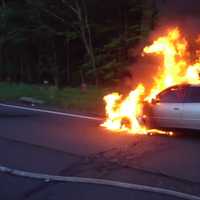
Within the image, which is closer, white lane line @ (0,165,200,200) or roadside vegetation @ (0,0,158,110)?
white lane line @ (0,165,200,200)

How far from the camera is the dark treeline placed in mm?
26242

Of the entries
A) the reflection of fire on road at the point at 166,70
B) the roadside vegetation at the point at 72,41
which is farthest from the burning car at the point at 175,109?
the roadside vegetation at the point at 72,41

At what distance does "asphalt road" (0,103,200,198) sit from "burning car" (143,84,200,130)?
1.47 ft

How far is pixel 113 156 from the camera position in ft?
33.4

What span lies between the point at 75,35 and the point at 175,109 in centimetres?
1612

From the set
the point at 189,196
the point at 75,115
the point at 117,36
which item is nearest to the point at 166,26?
the point at 75,115

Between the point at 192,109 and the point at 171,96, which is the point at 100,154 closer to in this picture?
the point at 192,109

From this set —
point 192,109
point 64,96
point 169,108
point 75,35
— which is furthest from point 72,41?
point 192,109

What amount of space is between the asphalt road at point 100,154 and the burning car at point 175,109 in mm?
447

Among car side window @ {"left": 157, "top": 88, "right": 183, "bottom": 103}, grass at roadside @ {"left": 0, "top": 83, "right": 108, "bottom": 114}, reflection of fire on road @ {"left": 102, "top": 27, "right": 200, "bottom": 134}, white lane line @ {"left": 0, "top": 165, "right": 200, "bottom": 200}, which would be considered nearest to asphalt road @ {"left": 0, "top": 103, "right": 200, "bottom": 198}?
white lane line @ {"left": 0, "top": 165, "right": 200, "bottom": 200}

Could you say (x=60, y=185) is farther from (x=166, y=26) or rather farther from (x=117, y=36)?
(x=117, y=36)

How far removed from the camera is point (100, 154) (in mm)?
10391

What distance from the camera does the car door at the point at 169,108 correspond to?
1277 centimetres

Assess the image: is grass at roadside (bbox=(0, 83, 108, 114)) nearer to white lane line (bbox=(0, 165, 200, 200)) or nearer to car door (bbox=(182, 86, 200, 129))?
car door (bbox=(182, 86, 200, 129))
